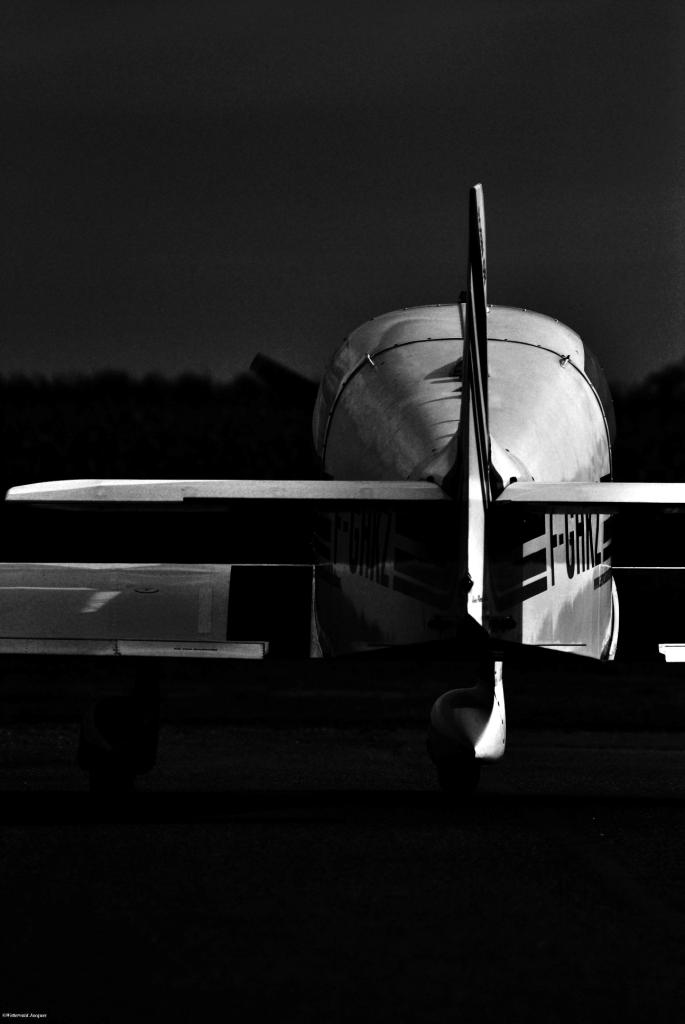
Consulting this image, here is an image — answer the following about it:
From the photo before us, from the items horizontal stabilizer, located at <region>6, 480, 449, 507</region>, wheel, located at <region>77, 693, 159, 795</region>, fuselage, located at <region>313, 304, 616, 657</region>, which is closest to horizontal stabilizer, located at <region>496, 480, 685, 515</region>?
fuselage, located at <region>313, 304, 616, 657</region>

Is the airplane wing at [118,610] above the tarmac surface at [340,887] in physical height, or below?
above

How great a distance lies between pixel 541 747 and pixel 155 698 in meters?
6.20

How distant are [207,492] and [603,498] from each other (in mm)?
2108

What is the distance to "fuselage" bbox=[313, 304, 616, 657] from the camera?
10234mm

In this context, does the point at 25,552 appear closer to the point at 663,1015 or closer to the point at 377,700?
the point at 377,700

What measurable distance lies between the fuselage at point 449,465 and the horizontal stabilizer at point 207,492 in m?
0.56

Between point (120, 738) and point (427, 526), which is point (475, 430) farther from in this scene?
point (120, 738)

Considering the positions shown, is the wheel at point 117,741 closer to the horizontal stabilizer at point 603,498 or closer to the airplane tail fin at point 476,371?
the airplane tail fin at point 476,371

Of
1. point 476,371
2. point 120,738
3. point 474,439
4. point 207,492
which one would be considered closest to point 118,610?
point 120,738

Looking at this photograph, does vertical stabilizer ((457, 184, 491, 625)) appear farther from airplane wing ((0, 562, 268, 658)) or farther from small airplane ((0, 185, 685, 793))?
airplane wing ((0, 562, 268, 658))

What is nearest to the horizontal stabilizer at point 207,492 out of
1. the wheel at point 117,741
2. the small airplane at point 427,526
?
the small airplane at point 427,526

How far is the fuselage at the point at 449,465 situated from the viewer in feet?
33.6

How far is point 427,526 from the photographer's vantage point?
10.2 m

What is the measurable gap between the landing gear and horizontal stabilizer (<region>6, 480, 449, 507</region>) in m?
3.16
